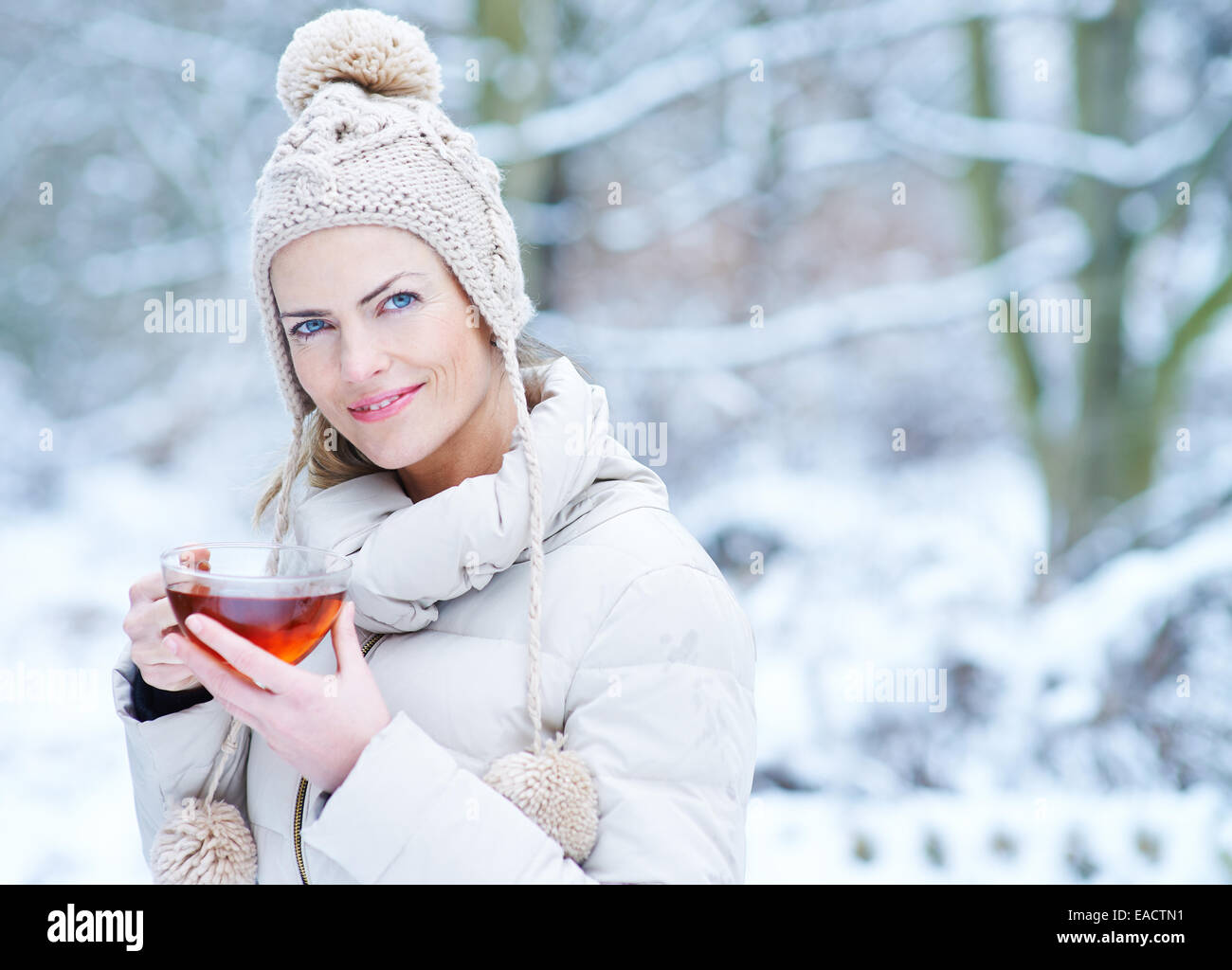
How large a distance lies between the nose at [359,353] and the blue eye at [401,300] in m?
0.04

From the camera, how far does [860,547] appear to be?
3.58m

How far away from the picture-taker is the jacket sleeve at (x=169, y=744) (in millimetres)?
1012

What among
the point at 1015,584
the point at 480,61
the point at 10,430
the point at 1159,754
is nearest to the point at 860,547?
the point at 1015,584

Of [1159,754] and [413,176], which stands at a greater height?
[413,176]

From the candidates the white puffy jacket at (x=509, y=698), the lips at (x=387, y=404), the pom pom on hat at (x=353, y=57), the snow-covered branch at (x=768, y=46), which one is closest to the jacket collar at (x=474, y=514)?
the white puffy jacket at (x=509, y=698)

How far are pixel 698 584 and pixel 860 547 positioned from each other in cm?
274

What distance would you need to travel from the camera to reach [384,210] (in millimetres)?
999

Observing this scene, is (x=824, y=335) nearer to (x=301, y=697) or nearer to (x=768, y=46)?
(x=768, y=46)

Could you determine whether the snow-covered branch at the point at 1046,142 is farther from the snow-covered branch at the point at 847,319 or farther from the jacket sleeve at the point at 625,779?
the jacket sleeve at the point at 625,779

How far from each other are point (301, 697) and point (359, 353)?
0.36 metres

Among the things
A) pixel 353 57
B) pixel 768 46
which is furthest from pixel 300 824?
pixel 768 46
